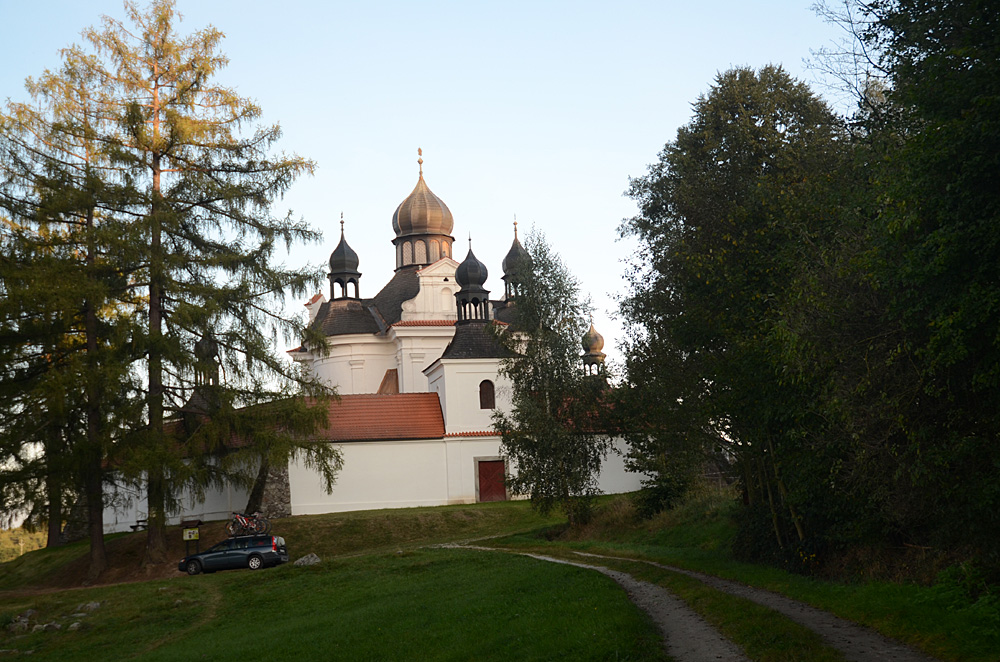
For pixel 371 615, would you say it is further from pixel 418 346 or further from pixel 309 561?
pixel 418 346

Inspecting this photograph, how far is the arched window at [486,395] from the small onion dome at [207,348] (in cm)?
1619

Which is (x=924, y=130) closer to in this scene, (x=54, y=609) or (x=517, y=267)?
A: (x=517, y=267)

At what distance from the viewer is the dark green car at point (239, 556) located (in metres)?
29.1

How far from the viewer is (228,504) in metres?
40.8

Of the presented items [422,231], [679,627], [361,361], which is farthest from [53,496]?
[422,231]

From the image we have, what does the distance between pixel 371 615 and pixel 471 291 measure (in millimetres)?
28910

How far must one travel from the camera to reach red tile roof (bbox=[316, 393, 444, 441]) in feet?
140

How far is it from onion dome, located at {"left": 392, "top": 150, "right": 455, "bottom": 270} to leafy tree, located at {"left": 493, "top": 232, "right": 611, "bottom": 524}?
2950cm

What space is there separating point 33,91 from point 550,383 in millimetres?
18298

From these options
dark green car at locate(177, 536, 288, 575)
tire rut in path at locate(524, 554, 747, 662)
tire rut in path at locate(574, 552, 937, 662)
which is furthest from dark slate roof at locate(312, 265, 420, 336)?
tire rut in path at locate(574, 552, 937, 662)

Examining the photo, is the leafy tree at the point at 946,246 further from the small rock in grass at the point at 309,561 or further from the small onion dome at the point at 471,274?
the small onion dome at the point at 471,274

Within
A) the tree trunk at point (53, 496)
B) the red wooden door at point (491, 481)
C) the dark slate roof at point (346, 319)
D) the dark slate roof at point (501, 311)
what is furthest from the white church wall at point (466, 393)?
the tree trunk at point (53, 496)

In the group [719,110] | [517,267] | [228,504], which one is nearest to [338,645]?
[719,110]

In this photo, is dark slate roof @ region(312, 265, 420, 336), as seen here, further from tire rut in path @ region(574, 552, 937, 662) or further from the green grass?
tire rut in path @ region(574, 552, 937, 662)
